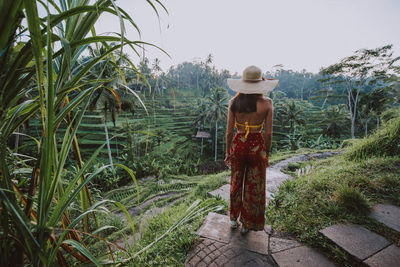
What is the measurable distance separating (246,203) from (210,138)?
26820mm

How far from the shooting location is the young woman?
1.62 meters

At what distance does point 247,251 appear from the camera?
4.56 feet

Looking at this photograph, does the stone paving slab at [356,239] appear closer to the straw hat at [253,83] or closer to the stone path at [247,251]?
the stone path at [247,251]

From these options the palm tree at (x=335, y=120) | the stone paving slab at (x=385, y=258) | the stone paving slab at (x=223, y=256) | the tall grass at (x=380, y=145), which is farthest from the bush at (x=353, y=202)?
the palm tree at (x=335, y=120)

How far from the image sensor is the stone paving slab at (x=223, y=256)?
4.15 ft

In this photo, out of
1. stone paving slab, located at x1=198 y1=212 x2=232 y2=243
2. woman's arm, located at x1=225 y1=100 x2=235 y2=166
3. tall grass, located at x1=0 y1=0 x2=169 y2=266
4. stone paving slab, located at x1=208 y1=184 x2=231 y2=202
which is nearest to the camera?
tall grass, located at x1=0 y1=0 x2=169 y2=266

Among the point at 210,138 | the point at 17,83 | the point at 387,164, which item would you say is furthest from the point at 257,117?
the point at 210,138

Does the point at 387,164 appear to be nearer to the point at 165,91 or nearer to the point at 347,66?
the point at 347,66

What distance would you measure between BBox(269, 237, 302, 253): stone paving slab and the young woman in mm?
147

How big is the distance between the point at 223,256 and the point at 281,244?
20.3 inches

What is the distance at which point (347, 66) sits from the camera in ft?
53.9

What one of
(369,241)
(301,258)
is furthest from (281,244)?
(369,241)

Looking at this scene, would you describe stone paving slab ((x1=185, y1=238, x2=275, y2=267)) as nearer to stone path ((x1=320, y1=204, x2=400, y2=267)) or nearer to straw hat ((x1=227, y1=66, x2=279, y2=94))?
stone path ((x1=320, y1=204, x2=400, y2=267))

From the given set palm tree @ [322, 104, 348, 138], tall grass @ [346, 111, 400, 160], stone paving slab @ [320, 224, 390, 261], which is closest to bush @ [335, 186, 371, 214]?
stone paving slab @ [320, 224, 390, 261]
